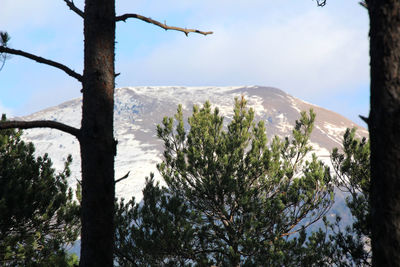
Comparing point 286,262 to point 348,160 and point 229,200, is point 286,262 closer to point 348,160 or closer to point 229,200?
point 229,200

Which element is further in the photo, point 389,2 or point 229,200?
point 229,200

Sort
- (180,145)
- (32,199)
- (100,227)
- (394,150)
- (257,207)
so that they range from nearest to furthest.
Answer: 1. (394,150)
2. (100,227)
3. (32,199)
4. (257,207)
5. (180,145)

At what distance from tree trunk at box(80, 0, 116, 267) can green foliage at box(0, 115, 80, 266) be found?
5556mm

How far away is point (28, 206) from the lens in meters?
10.1

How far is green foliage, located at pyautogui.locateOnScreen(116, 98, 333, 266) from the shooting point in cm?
1262

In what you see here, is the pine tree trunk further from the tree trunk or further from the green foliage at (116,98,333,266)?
the green foliage at (116,98,333,266)

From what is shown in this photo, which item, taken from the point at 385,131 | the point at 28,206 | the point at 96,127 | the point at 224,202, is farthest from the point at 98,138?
the point at 224,202

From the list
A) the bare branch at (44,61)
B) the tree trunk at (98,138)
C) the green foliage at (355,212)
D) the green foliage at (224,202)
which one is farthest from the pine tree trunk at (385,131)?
the green foliage at (224,202)

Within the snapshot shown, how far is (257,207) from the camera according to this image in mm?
13938

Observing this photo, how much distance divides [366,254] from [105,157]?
6.23 metres

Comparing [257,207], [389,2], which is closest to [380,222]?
[389,2]

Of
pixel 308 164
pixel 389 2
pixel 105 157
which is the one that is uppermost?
pixel 389 2

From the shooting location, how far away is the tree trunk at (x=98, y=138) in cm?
363

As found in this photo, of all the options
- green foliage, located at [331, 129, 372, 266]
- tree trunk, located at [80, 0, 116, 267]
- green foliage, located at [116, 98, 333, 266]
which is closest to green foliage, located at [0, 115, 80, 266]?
Result: green foliage, located at [116, 98, 333, 266]
